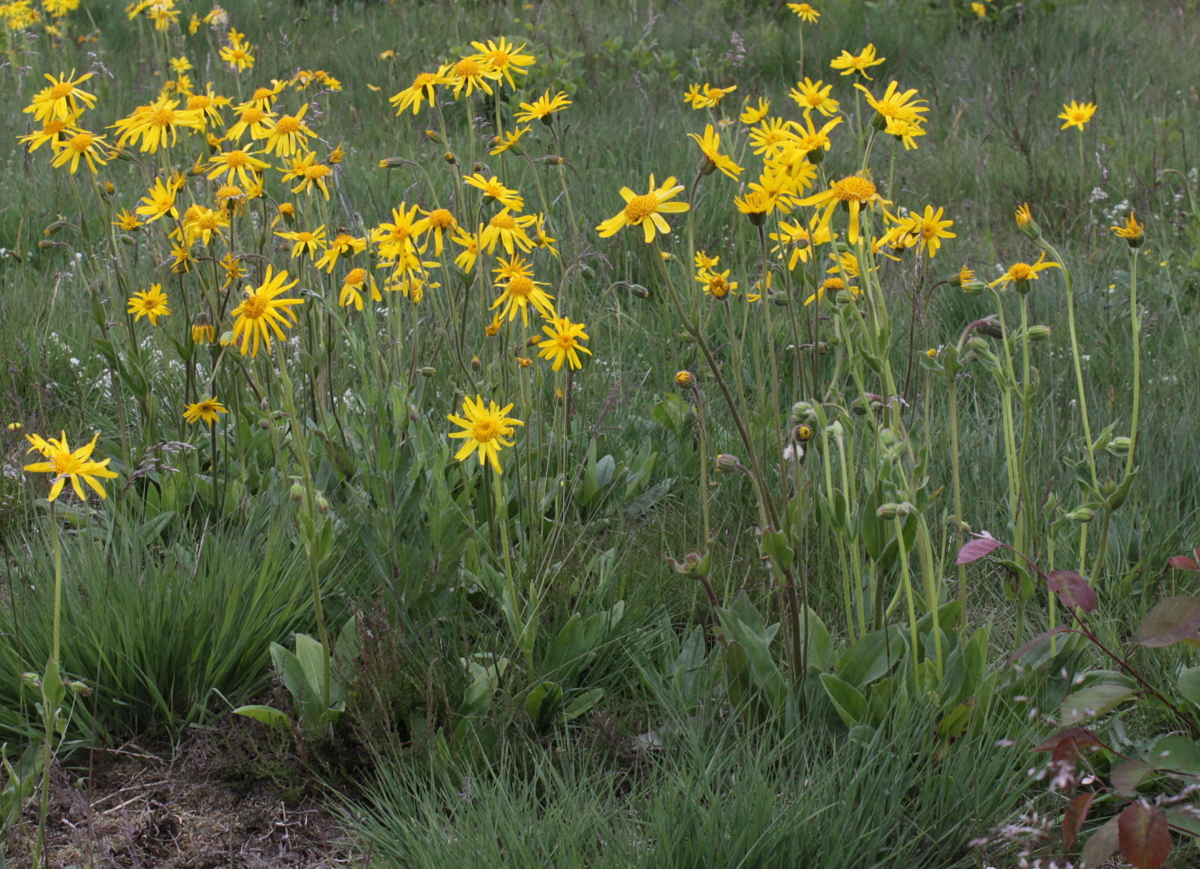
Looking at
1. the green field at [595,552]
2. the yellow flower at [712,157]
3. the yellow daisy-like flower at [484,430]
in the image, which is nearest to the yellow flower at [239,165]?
the green field at [595,552]

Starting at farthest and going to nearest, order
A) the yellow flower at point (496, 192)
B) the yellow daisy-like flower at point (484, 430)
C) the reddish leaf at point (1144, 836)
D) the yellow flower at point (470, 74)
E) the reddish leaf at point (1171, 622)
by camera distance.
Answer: the yellow flower at point (470, 74) → the yellow flower at point (496, 192) → the yellow daisy-like flower at point (484, 430) → the reddish leaf at point (1171, 622) → the reddish leaf at point (1144, 836)

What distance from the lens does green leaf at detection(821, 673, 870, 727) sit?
1536 millimetres

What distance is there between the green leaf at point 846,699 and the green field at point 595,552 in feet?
0.05

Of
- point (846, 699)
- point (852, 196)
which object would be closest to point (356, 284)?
point (852, 196)

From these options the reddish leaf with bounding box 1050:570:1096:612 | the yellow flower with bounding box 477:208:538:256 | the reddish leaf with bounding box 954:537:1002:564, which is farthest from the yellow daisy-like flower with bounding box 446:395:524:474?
the reddish leaf with bounding box 1050:570:1096:612

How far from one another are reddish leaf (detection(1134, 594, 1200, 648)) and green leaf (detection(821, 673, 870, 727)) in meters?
0.40

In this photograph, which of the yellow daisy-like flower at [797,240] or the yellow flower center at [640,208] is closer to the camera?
the yellow flower center at [640,208]

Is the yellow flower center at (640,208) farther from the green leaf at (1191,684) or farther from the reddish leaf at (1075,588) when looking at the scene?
the green leaf at (1191,684)

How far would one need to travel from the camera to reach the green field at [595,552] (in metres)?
1.44

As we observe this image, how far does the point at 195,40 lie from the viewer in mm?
6590

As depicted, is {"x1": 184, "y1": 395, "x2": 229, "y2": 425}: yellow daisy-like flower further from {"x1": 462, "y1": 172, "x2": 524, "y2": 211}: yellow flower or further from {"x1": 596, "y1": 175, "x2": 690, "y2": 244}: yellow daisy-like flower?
{"x1": 596, "y1": 175, "x2": 690, "y2": 244}: yellow daisy-like flower

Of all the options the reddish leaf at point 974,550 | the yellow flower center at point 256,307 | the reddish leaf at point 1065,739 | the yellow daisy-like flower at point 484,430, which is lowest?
the reddish leaf at point 1065,739

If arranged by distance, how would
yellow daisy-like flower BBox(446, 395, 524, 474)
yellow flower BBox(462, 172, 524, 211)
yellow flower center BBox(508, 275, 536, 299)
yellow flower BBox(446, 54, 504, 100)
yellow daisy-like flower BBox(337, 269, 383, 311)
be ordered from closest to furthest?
yellow daisy-like flower BBox(446, 395, 524, 474)
yellow flower center BBox(508, 275, 536, 299)
yellow flower BBox(462, 172, 524, 211)
yellow flower BBox(446, 54, 504, 100)
yellow daisy-like flower BBox(337, 269, 383, 311)

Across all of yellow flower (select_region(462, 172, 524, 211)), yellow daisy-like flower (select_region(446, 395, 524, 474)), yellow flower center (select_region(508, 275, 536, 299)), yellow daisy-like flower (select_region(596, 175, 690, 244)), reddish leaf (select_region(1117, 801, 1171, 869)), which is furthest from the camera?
yellow flower (select_region(462, 172, 524, 211))
